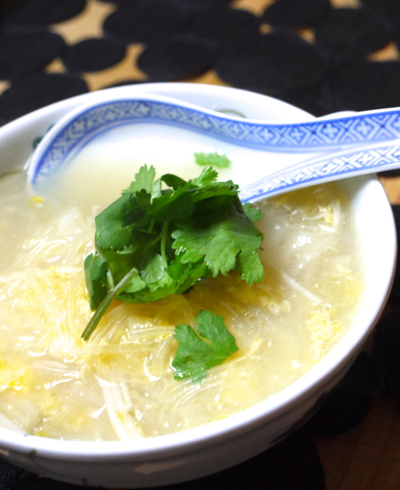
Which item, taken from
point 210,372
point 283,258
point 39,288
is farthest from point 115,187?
point 210,372

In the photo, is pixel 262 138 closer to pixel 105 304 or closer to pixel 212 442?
pixel 105 304

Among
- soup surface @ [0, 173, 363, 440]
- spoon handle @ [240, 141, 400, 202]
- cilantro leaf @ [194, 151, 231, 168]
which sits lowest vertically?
soup surface @ [0, 173, 363, 440]

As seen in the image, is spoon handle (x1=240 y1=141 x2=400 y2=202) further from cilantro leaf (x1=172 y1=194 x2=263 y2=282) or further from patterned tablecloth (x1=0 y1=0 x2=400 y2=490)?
patterned tablecloth (x1=0 y1=0 x2=400 y2=490)

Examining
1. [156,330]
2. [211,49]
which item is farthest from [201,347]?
[211,49]

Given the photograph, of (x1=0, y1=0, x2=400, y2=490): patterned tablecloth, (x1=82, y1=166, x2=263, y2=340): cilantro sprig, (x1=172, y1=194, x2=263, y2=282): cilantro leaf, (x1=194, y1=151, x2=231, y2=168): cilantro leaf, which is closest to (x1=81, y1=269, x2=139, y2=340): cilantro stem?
(x1=82, y1=166, x2=263, y2=340): cilantro sprig

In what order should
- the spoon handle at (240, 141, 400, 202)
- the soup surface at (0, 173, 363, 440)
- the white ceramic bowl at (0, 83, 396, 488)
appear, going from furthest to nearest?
1. the spoon handle at (240, 141, 400, 202)
2. the soup surface at (0, 173, 363, 440)
3. the white ceramic bowl at (0, 83, 396, 488)

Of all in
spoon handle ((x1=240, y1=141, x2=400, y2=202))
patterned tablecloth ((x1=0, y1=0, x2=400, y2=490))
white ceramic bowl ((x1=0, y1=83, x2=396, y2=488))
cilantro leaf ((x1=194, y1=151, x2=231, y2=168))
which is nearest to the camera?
white ceramic bowl ((x1=0, y1=83, x2=396, y2=488))
